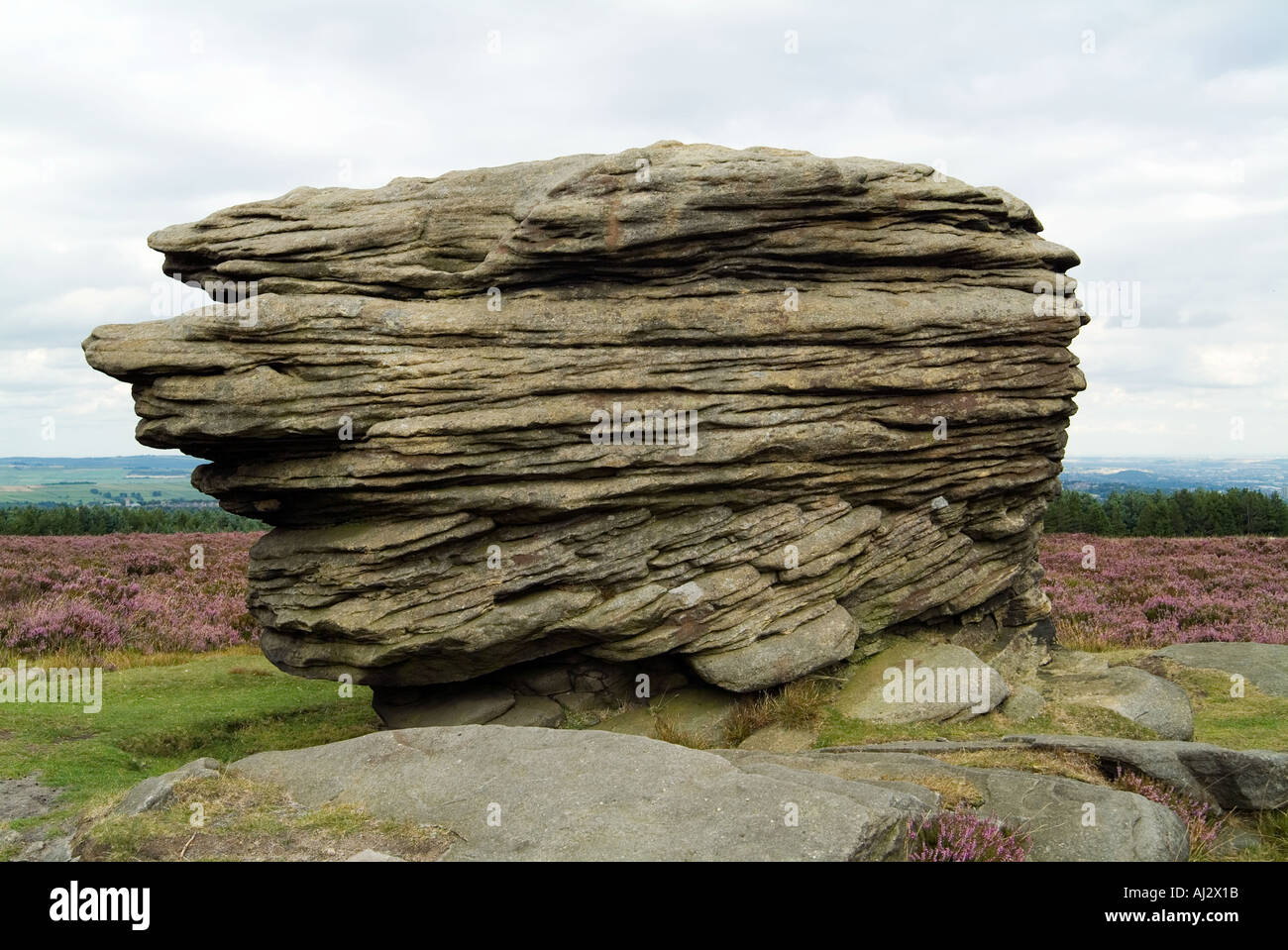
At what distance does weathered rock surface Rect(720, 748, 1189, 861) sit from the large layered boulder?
520 centimetres

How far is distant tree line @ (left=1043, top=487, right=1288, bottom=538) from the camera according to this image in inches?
2493

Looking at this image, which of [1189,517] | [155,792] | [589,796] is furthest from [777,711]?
[1189,517]

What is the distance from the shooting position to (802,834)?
29.3 feet

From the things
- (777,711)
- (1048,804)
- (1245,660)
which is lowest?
(1245,660)

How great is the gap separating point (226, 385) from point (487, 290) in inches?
192

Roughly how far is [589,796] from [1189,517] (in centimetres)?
6971

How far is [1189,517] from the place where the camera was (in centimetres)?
6688

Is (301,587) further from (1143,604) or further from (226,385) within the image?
(1143,604)

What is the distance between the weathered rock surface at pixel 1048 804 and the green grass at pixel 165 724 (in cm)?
1018

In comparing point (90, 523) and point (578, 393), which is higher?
point (578, 393)

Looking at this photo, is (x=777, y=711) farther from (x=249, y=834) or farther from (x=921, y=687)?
(x=249, y=834)

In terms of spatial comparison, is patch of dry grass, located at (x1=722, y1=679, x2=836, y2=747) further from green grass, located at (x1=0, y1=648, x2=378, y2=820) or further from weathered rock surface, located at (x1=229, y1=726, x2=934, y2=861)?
green grass, located at (x1=0, y1=648, x2=378, y2=820)

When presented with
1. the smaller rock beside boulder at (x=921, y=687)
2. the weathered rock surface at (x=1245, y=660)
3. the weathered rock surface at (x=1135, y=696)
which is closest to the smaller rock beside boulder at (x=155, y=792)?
the smaller rock beside boulder at (x=921, y=687)

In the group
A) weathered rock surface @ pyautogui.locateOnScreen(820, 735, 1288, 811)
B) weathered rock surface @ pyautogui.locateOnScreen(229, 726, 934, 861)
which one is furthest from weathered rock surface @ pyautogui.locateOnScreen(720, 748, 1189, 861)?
weathered rock surface @ pyautogui.locateOnScreen(820, 735, 1288, 811)
